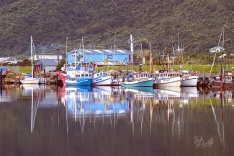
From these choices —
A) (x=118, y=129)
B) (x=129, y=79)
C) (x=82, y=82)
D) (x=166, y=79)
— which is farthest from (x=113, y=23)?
(x=118, y=129)

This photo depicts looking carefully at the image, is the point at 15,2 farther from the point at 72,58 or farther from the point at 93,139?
the point at 93,139

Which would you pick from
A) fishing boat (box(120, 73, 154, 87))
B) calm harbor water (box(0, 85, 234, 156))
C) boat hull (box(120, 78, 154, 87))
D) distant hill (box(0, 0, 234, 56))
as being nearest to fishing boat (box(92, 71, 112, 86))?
fishing boat (box(120, 73, 154, 87))

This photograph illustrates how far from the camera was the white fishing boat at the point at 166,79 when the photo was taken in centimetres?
Result: 6875

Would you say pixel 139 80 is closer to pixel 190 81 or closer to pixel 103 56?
pixel 190 81

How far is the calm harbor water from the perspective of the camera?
2361 centimetres

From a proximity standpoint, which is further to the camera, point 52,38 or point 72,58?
point 52,38

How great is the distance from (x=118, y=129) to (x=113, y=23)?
115696 mm

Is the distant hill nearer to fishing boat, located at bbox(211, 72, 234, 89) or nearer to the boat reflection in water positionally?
fishing boat, located at bbox(211, 72, 234, 89)

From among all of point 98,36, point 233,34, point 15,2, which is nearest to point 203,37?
point 233,34

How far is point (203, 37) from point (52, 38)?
1762 inches

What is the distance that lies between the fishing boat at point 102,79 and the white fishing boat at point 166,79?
24.2 feet

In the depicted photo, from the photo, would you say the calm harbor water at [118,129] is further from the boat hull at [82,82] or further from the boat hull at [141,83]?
the boat hull at [82,82]

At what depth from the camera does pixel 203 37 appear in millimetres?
109938

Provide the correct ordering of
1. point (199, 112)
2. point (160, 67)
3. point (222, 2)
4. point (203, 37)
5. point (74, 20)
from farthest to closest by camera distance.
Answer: point (74, 20)
point (222, 2)
point (203, 37)
point (160, 67)
point (199, 112)
